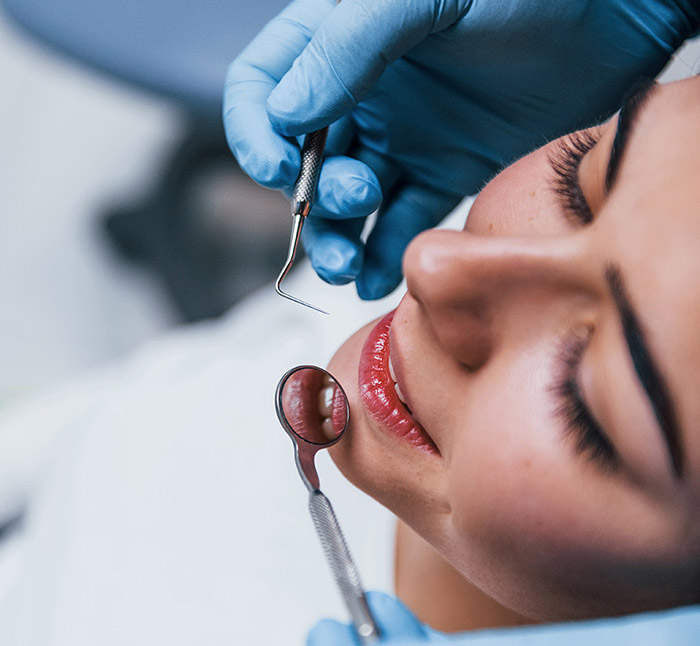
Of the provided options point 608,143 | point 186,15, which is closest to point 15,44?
point 186,15

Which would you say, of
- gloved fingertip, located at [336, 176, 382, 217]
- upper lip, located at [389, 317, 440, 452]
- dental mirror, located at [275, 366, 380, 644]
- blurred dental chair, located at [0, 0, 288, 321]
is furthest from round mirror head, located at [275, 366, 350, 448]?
blurred dental chair, located at [0, 0, 288, 321]

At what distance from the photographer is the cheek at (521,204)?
0.69 meters

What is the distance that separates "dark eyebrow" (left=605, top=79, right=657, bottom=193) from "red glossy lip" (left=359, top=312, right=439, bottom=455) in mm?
278

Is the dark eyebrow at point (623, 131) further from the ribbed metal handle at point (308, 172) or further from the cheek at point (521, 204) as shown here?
the ribbed metal handle at point (308, 172)

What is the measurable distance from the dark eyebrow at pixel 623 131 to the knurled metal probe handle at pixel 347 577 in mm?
404

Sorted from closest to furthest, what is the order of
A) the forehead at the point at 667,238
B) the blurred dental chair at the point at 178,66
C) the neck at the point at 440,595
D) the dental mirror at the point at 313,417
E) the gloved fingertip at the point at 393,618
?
the forehead at the point at 667,238 → the gloved fingertip at the point at 393,618 → the dental mirror at the point at 313,417 → the neck at the point at 440,595 → the blurred dental chair at the point at 178,66

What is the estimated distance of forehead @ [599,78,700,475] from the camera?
56 cm

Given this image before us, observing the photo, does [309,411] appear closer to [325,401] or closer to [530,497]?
[325,401]

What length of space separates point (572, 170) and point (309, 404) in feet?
1.27

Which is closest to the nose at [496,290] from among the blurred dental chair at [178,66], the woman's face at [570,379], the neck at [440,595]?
the woman's face at [570,379]

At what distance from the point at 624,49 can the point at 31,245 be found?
5.33 feet

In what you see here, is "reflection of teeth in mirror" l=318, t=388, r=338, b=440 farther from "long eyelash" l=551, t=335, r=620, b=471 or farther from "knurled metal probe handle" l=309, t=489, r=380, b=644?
"long eyelash" l=551, t=335, r=620, b=471

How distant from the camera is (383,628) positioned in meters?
0.66

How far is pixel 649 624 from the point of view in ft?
1.85
